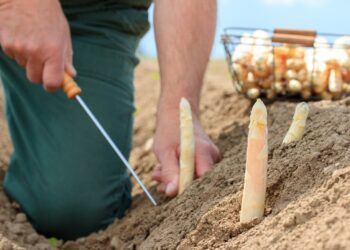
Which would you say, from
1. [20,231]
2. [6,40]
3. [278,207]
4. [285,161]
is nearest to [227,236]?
[278,207]

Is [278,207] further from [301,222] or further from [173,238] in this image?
[173,238]

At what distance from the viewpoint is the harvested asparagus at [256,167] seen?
57.9 inches

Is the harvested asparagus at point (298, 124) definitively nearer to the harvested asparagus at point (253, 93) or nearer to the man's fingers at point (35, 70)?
the man's fingers at point (35, 70)

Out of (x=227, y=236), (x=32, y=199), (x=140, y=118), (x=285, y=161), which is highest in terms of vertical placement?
(x=285, y=161)

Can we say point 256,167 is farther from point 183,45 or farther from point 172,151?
point 183,45

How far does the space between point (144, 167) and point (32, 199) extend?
0.63m

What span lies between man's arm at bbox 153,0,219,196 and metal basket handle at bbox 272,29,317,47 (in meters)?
0.46

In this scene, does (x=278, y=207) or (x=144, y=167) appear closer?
(x=278, y=207)

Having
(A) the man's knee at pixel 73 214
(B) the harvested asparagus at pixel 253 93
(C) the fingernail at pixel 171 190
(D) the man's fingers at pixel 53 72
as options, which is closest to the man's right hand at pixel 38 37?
(D) the man's fingers at pixel 53 72

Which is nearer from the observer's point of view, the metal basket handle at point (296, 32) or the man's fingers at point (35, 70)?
the man's fingers at point (35, 70)

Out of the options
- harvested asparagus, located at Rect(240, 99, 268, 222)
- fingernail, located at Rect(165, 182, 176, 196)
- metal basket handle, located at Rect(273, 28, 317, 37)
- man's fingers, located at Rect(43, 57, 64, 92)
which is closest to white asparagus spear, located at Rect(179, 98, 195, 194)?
fingernail, located at Rect(165, 182, 176, 196)

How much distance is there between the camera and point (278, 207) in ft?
4.92

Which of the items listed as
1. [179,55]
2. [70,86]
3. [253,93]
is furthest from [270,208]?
[253,93]

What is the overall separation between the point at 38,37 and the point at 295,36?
120 centimetres
